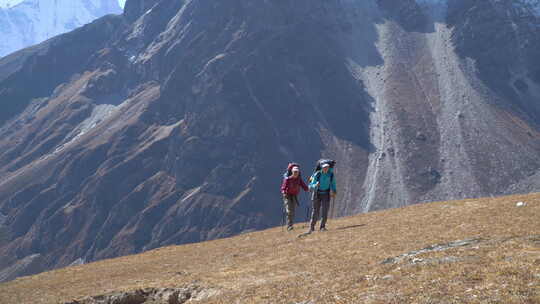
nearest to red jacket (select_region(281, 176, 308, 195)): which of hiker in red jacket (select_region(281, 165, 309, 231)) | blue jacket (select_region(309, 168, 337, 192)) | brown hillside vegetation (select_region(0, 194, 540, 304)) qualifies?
hiker in red jacket (select_region(281, 165, 309, 231))

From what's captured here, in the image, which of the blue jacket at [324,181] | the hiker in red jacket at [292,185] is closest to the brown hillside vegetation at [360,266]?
the hiker in red jacket at [292,185]

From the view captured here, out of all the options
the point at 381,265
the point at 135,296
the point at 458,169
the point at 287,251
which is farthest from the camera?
the point at 458,169

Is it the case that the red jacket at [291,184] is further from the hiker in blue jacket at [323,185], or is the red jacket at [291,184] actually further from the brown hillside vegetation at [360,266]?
the brown hillside vegetation at [360,266]

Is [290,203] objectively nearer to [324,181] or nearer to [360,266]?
[324,181]

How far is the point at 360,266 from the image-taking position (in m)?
16.0

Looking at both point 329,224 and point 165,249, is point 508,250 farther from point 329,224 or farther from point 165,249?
point 165,249

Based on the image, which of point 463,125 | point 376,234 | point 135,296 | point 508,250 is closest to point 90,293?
point 135,296

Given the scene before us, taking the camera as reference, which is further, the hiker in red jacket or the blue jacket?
the hiker in red jacket

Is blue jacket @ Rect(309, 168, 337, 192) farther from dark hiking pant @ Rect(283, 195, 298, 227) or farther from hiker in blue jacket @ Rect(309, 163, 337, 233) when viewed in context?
dark hiking pant @ Rect(283, 195, 298, 227)

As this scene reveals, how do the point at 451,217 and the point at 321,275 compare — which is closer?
the point at 321,275

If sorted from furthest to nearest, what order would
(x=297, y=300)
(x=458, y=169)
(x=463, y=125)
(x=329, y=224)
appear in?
1. (x=463, y=125)
2. (x=458, y=169)
3. (x=329, y=224)
4. (x=297, y=300)

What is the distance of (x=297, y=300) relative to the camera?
13617mm

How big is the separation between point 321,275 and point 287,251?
572cm

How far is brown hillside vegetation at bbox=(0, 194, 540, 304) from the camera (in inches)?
471
